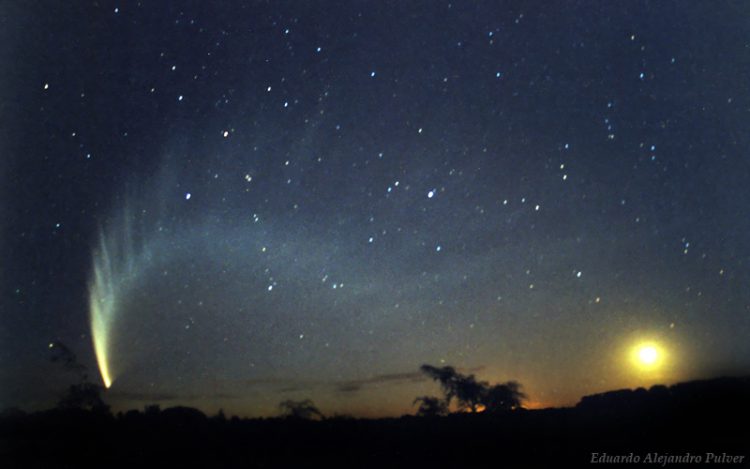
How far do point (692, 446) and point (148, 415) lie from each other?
1024 cm

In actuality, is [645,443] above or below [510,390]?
below

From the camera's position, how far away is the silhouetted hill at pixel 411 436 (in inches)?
416

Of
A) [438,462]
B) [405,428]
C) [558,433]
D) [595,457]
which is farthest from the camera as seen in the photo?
[405,428]

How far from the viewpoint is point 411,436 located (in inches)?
480

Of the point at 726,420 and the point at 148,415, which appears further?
the point at 148,415

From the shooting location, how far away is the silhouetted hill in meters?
10.6

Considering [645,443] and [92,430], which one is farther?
[92,430]

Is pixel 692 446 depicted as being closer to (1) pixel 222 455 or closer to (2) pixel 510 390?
(2) pixel 510 390

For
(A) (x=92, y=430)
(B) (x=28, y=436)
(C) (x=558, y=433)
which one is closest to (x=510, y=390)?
(C) (x=558, y=433)

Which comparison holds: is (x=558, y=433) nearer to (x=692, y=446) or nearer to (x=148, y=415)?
(x=692, y=446)

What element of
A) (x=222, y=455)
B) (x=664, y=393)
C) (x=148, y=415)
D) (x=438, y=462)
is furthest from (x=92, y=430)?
(x=664, y=393)

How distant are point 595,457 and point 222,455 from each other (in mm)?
6192

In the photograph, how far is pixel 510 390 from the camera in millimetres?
13922

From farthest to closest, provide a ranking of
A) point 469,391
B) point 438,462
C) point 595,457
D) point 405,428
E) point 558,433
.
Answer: point 469,391 < point 405,428 < point 558,433 < point 438,462 < point 595,457
